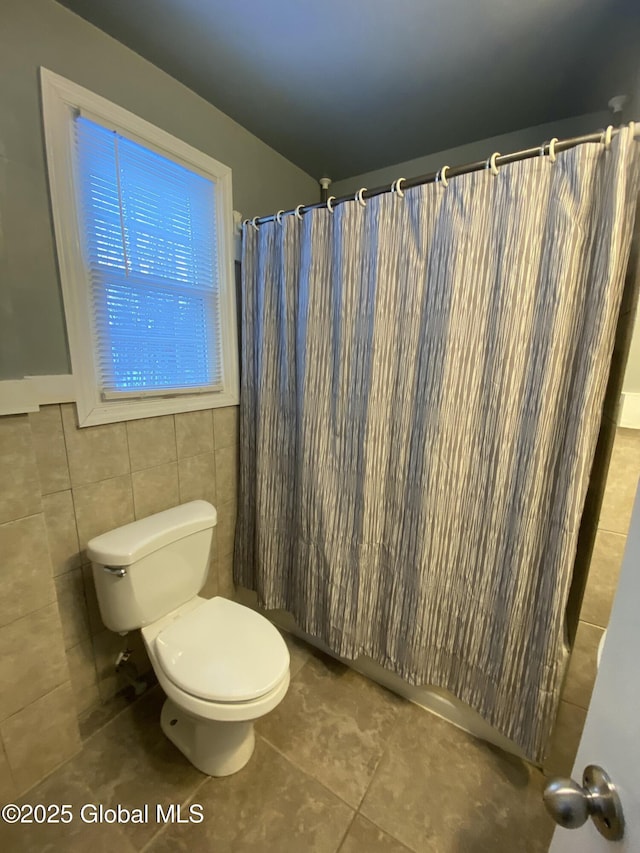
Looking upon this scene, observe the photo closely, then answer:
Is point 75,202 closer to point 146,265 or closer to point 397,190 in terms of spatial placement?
point 146,265

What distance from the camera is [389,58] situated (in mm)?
1179

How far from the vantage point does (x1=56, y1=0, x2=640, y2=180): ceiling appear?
→ 102cm

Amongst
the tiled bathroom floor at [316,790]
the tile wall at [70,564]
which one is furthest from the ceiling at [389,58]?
the tiled bathroom floor at [316,790]

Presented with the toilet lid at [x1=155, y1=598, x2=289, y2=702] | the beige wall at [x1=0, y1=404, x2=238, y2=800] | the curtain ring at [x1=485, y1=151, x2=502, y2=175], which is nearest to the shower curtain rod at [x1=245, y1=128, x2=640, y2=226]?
the curtain ring at [x1=485, y1=151, x2=502, y2=175]

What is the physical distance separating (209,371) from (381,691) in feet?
4.99

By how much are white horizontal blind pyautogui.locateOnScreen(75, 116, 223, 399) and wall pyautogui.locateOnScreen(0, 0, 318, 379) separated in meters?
0.11

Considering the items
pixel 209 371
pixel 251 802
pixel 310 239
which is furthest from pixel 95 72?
pixel 251 802

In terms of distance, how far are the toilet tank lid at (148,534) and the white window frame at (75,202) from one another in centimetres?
37

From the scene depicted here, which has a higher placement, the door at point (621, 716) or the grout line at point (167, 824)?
the door at point (621, 716)

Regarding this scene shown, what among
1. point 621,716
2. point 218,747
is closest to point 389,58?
point 621,716

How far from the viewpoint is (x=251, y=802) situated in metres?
1.13

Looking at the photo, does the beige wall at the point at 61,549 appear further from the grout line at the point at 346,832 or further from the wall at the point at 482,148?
the wall at the point at 482,148

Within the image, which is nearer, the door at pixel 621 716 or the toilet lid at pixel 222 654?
the door at pixel 621 716

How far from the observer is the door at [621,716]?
388 mm
